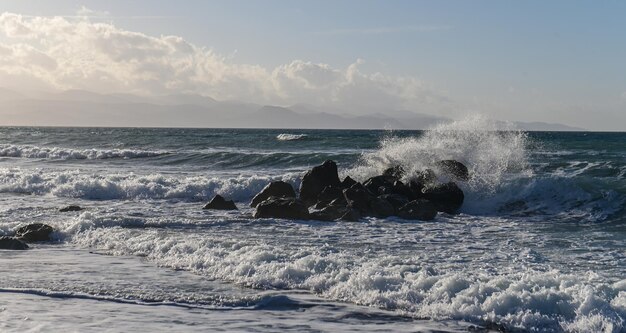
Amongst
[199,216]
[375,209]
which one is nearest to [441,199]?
[375,209]

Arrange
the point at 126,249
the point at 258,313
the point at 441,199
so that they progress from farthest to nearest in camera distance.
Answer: the point at 441,199 → the point at 126,249 → the point at 258,313

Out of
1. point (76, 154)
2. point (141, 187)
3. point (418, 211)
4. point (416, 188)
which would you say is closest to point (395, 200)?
point (418, 211)

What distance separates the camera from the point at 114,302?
426 inches

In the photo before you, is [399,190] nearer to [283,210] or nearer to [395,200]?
[395,200]

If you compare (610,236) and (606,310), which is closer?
(606,310)

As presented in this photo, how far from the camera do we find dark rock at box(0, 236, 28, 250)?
51.3 feet

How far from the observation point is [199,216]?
70.4ft

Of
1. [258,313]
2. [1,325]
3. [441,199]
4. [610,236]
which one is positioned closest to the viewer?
[1,325]

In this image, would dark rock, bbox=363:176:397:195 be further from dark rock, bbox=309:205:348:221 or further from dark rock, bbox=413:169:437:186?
dark rock, bbox=309:205:348:221

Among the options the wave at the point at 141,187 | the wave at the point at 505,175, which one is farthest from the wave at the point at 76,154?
the wave at the point at 505,175

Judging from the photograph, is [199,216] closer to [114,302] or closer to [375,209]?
[375,209]

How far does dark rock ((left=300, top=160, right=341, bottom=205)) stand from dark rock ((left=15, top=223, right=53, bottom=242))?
927 cm

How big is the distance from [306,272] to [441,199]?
11.1 meters

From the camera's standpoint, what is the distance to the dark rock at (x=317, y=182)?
24.5 metres
